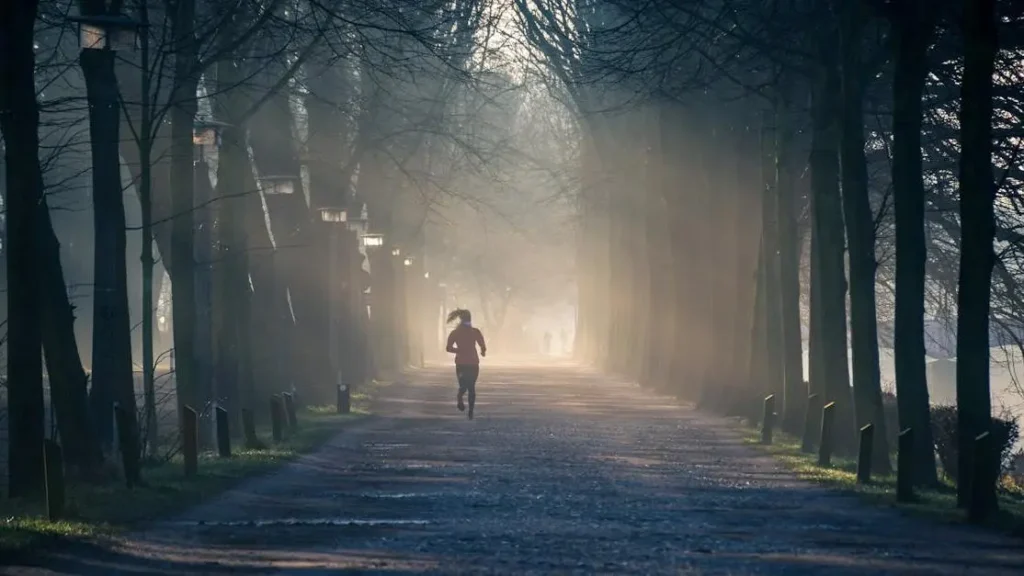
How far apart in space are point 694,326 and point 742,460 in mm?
17696

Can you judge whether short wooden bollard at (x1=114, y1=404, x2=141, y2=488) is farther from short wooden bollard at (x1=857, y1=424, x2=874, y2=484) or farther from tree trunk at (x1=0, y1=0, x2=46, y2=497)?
short wooden bollard at (x1=857, y1=424, x2=874, y2=484)

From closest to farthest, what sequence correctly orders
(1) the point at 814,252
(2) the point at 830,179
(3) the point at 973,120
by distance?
(3) the point at 973,120 → (2) the point at 830,179 → (1) the point at 814,252

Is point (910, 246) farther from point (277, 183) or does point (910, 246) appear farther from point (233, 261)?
point (277, 183)

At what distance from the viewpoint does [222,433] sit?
20562 mm

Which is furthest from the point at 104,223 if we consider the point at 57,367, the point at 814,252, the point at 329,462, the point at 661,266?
the point at 661,266

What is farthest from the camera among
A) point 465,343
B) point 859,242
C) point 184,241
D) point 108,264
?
point 465,343

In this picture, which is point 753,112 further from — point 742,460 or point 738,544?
point 738,544

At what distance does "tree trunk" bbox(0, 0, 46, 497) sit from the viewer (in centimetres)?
1455

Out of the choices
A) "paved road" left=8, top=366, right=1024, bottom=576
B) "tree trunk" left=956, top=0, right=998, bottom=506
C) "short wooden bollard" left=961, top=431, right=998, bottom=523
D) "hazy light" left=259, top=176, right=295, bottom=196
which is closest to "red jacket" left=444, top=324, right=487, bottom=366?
"hazy light" left=259, top=176, right=295, bottom=196

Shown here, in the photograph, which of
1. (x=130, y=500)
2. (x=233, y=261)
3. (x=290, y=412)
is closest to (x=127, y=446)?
(x=130, y=500)

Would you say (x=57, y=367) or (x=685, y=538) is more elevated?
(x=57, y=367)

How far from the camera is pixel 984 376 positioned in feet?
50.4

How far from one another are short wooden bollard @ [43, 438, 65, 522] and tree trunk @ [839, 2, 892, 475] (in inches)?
413

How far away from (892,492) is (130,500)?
7.72m
